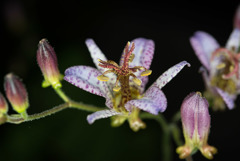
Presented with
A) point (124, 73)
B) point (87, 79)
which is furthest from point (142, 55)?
point (87, 79)

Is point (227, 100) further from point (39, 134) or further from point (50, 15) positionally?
point (50, 15)

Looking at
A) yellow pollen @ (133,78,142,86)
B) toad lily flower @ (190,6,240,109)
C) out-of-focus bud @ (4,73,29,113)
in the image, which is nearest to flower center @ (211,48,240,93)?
toad lily flower @ (190,6,240,109)

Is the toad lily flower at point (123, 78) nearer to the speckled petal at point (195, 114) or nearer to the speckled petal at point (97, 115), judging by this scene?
the speckled petal at point (97, 115)

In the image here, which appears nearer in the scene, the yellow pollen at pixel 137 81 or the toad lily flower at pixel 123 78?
the toad lily flower at pixel 123 78

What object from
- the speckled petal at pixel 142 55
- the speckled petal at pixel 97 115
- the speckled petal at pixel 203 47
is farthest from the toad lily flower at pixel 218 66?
the speckled petal at pixel 97 115

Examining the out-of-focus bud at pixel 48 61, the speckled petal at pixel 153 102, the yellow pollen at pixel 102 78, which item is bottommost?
the speckled petal at pixel 153 102

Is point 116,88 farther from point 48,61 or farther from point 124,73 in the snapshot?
point 48,61
